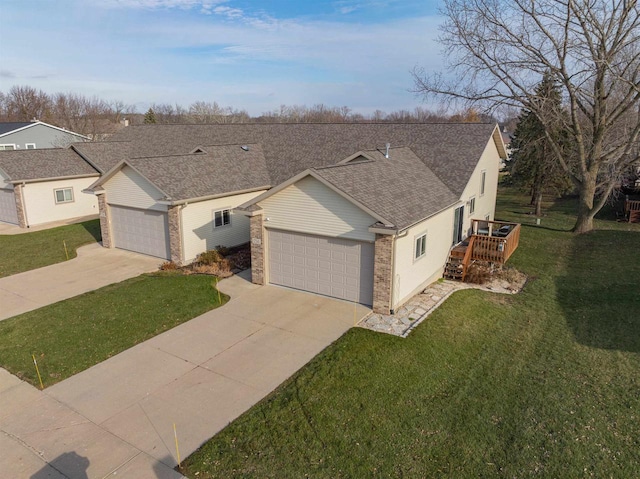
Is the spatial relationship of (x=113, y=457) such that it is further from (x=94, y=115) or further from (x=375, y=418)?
(x=94, y=115)

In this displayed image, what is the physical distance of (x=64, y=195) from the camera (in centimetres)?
2631

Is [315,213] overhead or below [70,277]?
overhead

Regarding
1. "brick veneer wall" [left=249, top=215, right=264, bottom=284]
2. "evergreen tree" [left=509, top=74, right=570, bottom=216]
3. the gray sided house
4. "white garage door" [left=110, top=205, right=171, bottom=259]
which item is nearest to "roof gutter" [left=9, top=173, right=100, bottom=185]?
the gray sided house

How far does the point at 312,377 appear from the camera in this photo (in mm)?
9719

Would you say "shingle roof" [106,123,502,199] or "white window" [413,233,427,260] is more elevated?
"shingle roof" [106,123,502,199]

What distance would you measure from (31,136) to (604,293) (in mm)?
50195

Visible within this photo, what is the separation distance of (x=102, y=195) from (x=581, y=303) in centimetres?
1960

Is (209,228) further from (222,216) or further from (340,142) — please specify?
(340,142)

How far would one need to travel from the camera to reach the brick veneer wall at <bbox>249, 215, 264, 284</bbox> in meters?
15.0

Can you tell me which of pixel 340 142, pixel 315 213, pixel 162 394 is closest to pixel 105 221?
pixel 315 213

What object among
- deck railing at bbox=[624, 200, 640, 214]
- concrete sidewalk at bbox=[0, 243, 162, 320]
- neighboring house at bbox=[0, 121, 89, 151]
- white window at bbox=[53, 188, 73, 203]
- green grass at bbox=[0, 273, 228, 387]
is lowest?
concrete sidewalk at bbox=[0, 243, 162, 320]

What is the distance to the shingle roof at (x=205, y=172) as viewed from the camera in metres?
17.6

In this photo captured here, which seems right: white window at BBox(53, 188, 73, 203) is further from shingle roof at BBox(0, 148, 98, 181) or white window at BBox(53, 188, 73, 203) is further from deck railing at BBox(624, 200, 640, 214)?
deck railing at BBox(624, 200, 640, 214)

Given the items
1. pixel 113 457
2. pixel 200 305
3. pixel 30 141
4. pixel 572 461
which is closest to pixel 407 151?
pixel 200 305
